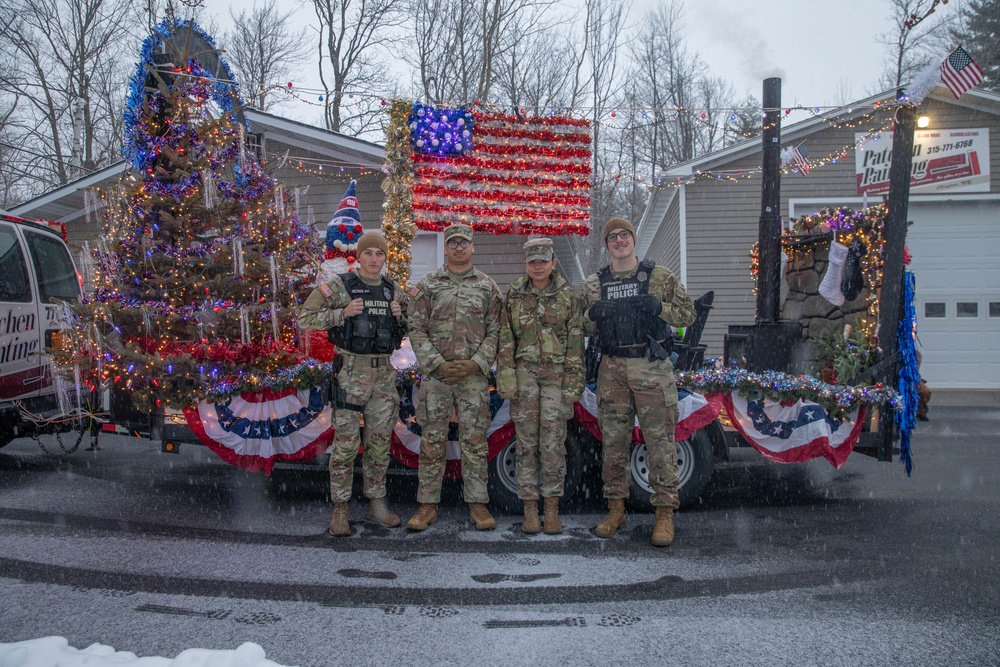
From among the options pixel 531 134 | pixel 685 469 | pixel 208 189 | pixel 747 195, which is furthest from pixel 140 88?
pixel 747 195

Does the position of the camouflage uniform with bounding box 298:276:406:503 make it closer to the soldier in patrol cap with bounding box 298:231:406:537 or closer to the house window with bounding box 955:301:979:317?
the soldier in patrol cap with bounding box 298:231:406:537

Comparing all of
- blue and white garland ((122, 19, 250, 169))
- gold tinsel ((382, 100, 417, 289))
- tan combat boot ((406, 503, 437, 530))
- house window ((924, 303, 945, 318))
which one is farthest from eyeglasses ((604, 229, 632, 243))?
house window ((924, 303, 945, 318))

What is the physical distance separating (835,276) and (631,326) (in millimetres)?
2475

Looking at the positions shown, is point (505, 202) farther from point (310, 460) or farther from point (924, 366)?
point (924, 366)

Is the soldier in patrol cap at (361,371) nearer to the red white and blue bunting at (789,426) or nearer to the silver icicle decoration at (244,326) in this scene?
the silver icicle decoration at (244,326)

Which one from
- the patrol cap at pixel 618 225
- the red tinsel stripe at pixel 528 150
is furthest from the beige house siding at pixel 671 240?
the patrol cap at pixel 618 225

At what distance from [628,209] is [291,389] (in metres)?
27.4

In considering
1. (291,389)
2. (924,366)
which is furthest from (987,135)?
(291,389)

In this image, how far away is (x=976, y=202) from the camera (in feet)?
38.3

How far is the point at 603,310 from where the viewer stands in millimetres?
4422

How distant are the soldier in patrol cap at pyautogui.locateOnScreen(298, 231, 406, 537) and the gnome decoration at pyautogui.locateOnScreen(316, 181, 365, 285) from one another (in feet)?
9.12

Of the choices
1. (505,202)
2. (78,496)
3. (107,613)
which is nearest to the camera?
(107,613)

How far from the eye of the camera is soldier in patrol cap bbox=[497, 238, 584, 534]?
4.49m

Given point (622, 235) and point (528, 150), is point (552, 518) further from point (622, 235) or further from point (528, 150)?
point (528, 150)
